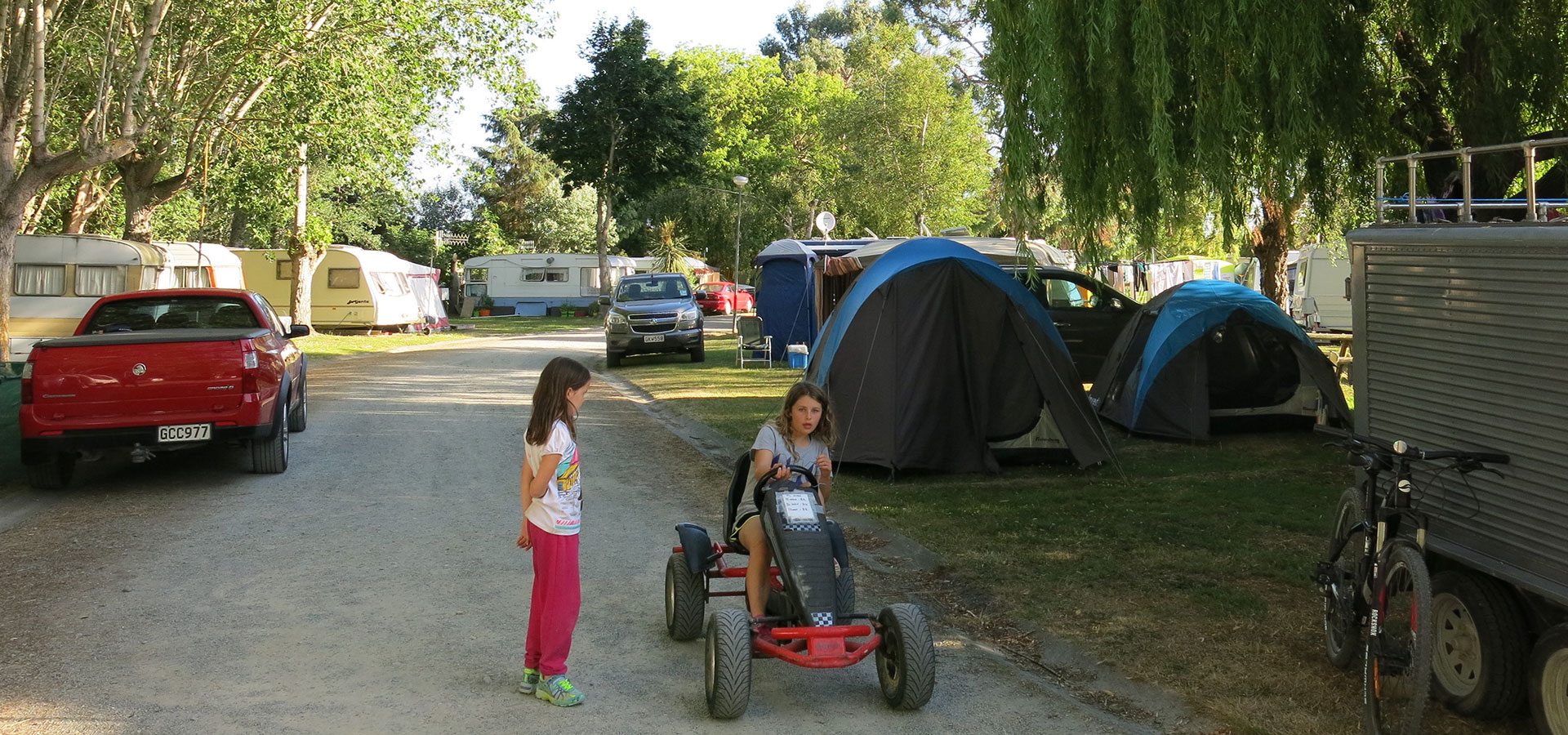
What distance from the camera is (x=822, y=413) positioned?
5.56m

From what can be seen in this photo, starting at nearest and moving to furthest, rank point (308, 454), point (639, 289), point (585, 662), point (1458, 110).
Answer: point (585, 662) → point (1458, 110) → point (308, 454) → point (639, 289)

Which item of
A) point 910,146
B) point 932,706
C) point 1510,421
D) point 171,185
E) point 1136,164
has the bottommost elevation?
point 932,706

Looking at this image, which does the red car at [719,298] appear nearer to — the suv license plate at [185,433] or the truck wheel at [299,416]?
the truck wheel at [299,416]

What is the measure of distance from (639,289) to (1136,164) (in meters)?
16.5

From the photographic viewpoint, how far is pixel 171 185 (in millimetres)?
24469

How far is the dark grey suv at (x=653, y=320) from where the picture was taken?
23328 mm

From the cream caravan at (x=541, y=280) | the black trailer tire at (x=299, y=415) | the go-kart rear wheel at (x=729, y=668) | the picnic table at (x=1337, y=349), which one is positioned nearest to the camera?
the go-kart rear wheel at (x=729, y=668)

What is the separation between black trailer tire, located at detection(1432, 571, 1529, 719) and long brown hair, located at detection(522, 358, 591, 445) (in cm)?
338

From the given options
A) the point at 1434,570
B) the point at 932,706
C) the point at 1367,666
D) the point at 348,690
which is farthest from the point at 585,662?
the point at 1434,570

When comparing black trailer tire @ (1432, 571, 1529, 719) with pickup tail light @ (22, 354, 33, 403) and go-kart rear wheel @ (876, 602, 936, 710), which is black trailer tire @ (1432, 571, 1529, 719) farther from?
pickup tail light @ (22, 354, 33, 403)

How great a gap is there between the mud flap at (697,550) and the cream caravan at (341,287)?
102 feet

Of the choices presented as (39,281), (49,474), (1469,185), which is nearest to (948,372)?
(1469,185)

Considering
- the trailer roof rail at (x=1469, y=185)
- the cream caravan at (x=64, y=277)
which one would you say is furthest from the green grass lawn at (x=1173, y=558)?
the cream caravan at (x=64, y=277)

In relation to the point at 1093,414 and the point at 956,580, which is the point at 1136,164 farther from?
the point at 956,580
